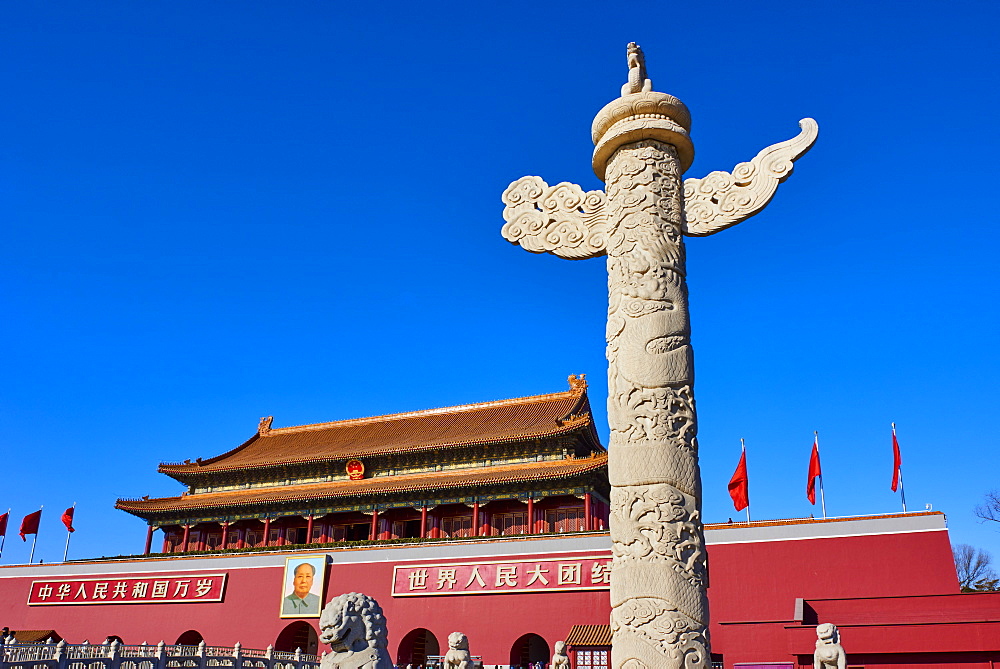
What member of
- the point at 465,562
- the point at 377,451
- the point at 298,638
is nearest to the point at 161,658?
the point at 465,562

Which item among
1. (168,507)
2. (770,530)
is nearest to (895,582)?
(770,530)

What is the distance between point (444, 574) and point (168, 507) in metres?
10.7

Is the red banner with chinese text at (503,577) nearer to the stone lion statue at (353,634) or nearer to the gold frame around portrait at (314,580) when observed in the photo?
the gold frame around portrait at (314,580)

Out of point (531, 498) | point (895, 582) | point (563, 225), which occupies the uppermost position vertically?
point (531, 498)

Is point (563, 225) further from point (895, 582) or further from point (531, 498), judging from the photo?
point (531, 498)

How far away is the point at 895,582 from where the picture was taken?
13.4 m

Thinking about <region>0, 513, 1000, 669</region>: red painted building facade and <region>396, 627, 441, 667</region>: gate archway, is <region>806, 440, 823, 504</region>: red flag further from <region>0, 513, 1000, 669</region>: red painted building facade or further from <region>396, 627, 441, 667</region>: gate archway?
A: <region>396, 627, 441, 667</region>: gate archway

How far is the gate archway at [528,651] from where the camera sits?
658 inches

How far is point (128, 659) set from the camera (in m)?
10.9

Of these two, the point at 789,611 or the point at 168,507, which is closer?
the point at 789,611

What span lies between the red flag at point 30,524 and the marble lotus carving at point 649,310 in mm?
24929

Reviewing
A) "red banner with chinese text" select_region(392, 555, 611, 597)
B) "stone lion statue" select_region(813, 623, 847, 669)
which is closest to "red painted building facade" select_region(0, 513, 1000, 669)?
"red banner with chinese text" select_region(392, 555, 611, 597)

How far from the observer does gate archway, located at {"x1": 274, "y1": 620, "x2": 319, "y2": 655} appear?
18.9m

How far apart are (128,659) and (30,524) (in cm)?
1618
